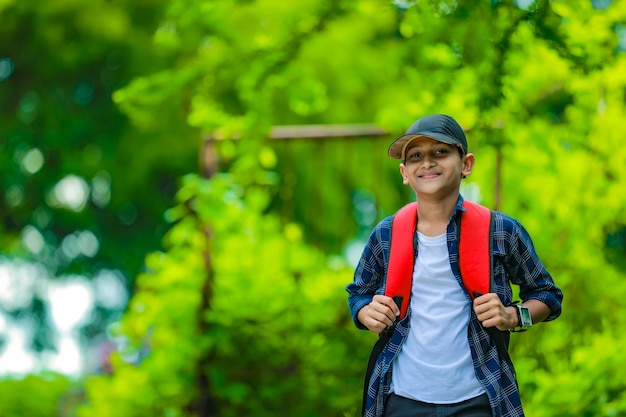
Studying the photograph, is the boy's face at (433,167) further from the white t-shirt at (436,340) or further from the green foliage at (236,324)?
the green foliage at (236,324)

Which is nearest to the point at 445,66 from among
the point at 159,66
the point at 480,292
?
the point at 480,292

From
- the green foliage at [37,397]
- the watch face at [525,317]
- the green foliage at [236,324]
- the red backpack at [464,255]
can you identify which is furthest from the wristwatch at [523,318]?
the green foliage at [37,397]

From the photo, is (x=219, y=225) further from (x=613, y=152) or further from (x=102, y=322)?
(x=102, y=322)

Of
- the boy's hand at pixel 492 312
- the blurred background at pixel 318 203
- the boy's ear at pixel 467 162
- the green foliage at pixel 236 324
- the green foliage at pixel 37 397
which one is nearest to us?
the boy's hand at pixel 492 312

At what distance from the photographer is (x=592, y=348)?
14.9 feet

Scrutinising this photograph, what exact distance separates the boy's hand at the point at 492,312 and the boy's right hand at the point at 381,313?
224 mm

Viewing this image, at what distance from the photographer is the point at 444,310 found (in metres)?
2.78

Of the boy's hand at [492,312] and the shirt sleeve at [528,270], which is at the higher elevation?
the shirt sleeve at [528,270]

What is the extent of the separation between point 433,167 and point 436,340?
1.57 ft

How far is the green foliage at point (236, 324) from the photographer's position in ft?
16.9

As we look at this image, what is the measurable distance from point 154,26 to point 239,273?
31.0 ft

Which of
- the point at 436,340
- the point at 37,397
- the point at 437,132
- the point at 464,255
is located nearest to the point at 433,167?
the point at 437,132

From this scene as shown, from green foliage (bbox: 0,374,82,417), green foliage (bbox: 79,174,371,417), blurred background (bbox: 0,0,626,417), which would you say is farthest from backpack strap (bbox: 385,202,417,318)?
green foliage (bbox: 0,374,82,417)

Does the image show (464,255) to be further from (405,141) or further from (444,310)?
(405,141)
